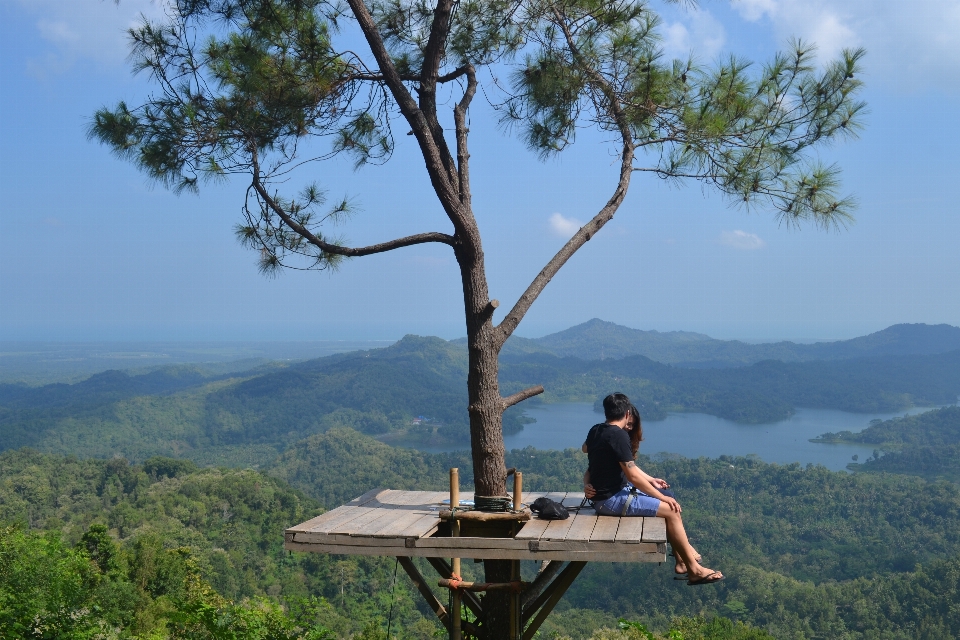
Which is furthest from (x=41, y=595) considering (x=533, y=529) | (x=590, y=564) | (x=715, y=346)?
(x=715, y=346)

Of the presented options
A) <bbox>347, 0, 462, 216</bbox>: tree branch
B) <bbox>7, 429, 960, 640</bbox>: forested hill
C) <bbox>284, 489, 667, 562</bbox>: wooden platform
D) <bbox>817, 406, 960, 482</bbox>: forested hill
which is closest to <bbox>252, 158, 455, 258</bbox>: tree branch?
<bbox>347, 0, 462, 216</bbox>: tree branch

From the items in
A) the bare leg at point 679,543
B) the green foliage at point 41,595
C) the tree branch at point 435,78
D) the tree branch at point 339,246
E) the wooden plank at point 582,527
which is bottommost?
the green foliage at point 41,595

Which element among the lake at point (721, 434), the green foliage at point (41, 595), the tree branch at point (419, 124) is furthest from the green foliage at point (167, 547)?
the lake at point (721, 434)

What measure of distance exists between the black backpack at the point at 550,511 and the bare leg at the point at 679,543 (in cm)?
34

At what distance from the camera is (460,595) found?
9.52ft

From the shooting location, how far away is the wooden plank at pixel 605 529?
249cm

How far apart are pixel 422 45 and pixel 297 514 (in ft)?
Answer: 98.4

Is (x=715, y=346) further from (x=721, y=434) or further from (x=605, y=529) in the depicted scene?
(x=605, y=529)

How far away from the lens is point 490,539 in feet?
8.45

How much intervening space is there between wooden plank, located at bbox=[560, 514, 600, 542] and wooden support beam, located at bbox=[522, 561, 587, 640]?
141 mm

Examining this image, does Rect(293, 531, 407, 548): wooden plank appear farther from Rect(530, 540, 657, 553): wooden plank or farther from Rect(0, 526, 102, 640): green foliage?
Rect(0, 526, 102, 640): green foliage

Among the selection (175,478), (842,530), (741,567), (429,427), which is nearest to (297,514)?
(175,478)

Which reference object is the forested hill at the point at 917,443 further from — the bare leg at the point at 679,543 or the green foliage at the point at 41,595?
the bare leg at the point at 679,543

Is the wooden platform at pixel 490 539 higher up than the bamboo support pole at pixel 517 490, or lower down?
lower down
